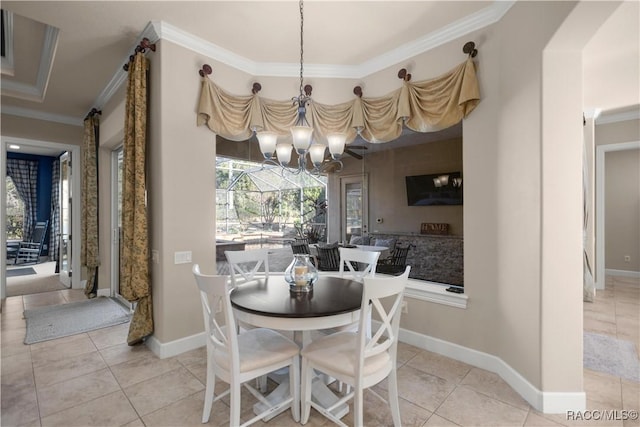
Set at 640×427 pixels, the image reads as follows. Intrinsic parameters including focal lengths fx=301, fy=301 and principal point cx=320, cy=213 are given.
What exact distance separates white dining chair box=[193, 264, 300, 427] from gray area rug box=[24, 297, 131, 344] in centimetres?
253

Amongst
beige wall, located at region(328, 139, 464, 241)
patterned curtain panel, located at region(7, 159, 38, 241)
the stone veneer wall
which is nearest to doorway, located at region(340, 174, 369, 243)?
beige wall, located at region(328, 139, 464, 241)

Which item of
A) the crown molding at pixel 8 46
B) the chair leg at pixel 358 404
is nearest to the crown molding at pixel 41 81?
the crown molding at pixel 8 46

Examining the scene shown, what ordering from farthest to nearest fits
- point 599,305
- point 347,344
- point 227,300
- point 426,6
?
point 599,305 → point 426,6 → point 347,344 → point 227,300

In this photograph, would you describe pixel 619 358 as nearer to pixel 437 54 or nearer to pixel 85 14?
pixel 437 54

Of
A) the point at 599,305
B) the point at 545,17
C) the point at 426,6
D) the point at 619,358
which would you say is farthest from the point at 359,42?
the point at 599,305

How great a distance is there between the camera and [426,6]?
2.51 m

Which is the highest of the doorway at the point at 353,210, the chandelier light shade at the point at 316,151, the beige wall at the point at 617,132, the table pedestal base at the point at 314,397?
the beige wall at the point at 617,132

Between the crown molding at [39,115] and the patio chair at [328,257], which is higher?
the crown molding at [39,115]

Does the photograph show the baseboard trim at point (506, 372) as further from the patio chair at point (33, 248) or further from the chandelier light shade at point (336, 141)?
the patio chair at point (33, 248)

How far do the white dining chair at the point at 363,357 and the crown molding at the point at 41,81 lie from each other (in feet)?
12.2

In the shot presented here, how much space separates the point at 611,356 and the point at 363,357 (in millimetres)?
2885

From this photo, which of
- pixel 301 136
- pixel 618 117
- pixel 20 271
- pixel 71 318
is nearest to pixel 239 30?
pixel 301 136

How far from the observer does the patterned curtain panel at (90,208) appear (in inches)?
183

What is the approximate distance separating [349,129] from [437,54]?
112 centimetres
